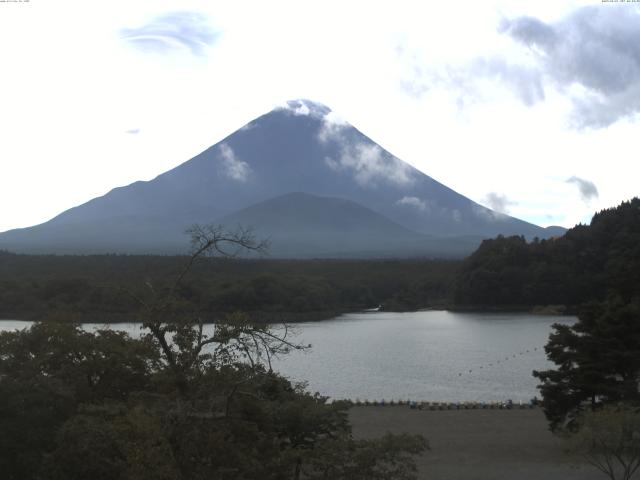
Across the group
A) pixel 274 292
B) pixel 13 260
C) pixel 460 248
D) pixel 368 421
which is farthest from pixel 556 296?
pixel 460 248

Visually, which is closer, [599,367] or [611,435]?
[611,435]

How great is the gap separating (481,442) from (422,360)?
1218cm

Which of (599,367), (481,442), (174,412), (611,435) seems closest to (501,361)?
(481,442)

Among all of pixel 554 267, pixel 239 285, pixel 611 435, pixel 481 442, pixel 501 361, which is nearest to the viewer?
pixel 611 435

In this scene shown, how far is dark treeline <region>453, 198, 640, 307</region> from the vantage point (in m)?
46.4

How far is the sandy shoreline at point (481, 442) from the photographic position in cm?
1103

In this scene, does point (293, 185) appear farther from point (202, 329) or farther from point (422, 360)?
point (202, 329)

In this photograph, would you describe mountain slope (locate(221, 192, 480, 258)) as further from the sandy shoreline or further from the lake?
the sandy shoreline

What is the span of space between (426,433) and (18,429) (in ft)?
28.1

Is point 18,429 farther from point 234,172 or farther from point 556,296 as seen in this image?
point 234,172

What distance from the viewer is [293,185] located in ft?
468

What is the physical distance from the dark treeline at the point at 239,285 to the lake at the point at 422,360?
3.25m

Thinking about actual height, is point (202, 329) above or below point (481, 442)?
above

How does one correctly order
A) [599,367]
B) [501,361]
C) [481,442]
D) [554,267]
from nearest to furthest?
[599,367] → [481,442] → [501,361] → [554,267]
